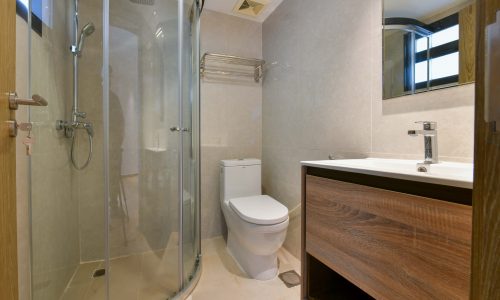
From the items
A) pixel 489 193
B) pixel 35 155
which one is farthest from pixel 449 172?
pixel 35 155

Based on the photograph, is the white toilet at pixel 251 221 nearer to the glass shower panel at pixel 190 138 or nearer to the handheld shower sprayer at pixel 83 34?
the glass shower panel at pixel 190 138

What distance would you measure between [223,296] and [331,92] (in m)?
1.45

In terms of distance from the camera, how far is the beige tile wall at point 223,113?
2078 millimetres

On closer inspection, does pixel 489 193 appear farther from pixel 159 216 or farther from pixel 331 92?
pixel 159 216

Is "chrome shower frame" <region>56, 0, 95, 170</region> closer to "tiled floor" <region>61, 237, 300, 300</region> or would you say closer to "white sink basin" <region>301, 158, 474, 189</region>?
"tiled floor" <region>61, 237, 300, 300</region>

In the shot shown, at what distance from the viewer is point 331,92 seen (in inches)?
57.6

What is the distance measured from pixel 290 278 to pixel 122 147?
1432mm

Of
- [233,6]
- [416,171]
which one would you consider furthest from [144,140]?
[416,171]

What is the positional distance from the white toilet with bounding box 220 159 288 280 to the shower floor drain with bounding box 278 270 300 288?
61 millimetres

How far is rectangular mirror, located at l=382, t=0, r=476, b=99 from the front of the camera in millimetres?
875

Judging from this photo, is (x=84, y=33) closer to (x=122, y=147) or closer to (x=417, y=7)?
(x=122, y=147)

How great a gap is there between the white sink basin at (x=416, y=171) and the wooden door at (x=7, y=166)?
1.00 meters

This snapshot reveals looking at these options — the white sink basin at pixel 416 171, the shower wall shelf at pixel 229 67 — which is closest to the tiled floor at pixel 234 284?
the white sink basin at pixel 416 171

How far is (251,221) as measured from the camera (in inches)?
55.3
